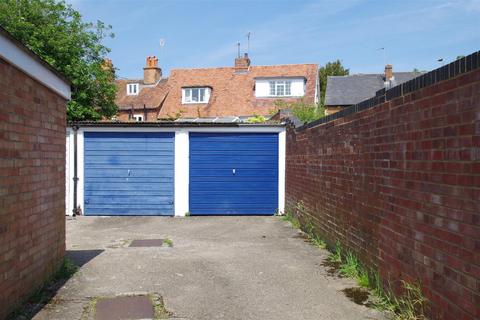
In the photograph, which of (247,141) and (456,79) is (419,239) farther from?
(247,141)

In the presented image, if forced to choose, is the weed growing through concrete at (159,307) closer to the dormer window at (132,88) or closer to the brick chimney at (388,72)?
the brick chimney at (388,72)

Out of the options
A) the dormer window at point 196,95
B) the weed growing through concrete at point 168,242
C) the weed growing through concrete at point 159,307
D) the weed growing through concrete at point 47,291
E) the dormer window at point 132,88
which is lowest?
the weed growing through concrete at point 168,242

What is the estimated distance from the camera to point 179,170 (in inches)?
542

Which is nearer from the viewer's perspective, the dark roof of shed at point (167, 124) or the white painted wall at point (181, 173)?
the dark roof of shed at point (167, 124)

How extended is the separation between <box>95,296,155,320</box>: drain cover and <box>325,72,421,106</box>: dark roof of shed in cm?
3003

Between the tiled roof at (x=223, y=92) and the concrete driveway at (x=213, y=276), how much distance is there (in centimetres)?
2451

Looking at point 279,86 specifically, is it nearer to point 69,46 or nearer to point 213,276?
point 69,46

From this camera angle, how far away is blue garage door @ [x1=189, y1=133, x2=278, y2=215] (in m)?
13.8

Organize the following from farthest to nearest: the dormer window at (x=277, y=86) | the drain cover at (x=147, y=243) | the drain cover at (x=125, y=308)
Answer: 1. the dormer window at (x=277, y=86)
2. the drain cover at (x=147, y=243)
3. the drain cover at (x=125, y=308)

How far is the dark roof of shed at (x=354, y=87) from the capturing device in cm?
3478

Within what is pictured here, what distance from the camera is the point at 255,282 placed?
6262 millimetres

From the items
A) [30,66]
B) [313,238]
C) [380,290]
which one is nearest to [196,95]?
[313,238]

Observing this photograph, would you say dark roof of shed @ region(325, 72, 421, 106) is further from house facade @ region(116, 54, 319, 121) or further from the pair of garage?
the pair of garage

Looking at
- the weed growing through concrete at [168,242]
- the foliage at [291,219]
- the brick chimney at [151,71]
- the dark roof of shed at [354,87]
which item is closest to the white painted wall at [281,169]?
the foliage at [291,219]
